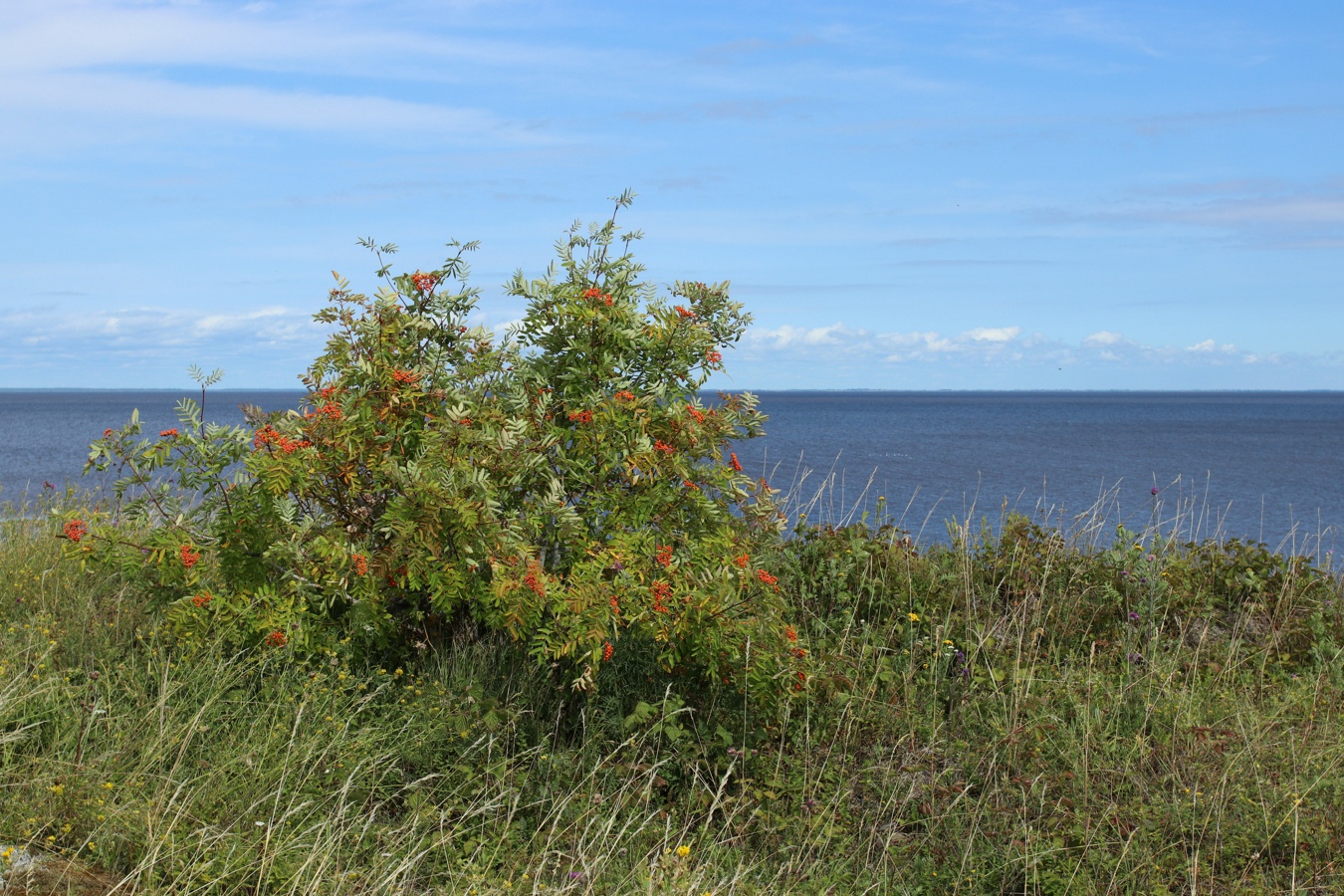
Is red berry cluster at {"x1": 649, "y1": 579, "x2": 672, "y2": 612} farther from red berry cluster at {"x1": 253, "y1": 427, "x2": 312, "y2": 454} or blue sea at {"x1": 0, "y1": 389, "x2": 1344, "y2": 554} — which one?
blue sea at {"x1": 0, "y1": 389, "x2": 1344, "y2": 554}

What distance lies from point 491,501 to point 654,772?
1.50m

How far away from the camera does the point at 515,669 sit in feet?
18.4

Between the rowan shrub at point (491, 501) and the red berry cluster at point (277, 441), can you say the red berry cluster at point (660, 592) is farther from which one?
the red berry cluster at point (277, 441)


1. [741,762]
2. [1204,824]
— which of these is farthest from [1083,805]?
[741,762]

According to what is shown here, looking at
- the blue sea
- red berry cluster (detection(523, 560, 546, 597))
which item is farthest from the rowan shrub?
the blue sea

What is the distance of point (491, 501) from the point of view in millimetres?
4648

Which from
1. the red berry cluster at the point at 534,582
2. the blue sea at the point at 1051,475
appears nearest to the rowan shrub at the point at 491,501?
the red berry cluster at the point at 534,582

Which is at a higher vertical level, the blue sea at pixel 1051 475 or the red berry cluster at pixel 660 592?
the red berry cluster at pixel 660 592

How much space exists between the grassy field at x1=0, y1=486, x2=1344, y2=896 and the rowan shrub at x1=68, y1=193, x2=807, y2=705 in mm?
336

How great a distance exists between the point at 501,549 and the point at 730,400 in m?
1.61

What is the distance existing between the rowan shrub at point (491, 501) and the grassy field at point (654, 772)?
0.34m

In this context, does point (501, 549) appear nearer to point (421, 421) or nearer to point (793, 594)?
point (421, 421)

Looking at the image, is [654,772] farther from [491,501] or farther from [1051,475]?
[1051,475]

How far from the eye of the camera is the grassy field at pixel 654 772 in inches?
153
